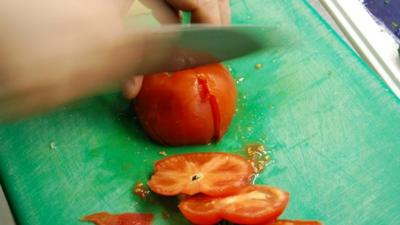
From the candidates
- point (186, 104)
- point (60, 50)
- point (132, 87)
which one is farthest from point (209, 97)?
point (60, 50)

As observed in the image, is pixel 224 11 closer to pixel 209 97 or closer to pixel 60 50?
pixel 209 97

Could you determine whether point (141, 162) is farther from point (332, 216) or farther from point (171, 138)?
point (332, 216)

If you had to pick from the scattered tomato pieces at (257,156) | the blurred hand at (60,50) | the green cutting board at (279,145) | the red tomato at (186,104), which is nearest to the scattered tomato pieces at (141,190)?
the green cutting board at (279,145)

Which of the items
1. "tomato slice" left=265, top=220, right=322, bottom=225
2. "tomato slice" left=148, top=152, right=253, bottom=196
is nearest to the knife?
"tomato slice" left=148, top=152, right=253, bottom=196

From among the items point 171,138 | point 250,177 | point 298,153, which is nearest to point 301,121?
point 298,153

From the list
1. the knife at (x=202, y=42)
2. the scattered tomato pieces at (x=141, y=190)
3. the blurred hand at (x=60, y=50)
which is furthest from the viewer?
the scattered tomato pieces at (x=141, y=190)

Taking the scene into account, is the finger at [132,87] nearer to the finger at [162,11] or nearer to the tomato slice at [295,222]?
the finger at [162,11]

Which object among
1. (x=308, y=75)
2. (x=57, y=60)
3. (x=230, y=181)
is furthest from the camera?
(x=308, y=75)
